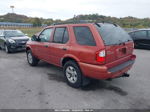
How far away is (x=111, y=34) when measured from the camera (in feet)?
12.2

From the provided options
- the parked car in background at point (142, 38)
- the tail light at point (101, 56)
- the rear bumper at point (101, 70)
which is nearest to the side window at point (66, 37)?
the rear bumper at point (101, 70)

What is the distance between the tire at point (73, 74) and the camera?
153 inches

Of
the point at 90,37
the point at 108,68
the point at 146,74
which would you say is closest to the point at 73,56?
the point at 90,37

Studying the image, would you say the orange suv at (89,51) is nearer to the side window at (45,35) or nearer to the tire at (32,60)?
the side window at (45,35)

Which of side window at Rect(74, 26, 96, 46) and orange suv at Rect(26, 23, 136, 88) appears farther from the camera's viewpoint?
side window at Rect(74, 26, 96, 46)

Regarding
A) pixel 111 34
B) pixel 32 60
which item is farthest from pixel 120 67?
pixel 32 60

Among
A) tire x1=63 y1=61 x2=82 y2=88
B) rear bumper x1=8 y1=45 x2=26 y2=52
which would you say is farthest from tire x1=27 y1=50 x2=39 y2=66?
rear bumper x1=8 y1=45 x2=26 y2=52

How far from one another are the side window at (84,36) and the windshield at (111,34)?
25 centimetres

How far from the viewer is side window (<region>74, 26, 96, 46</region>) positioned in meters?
3.50

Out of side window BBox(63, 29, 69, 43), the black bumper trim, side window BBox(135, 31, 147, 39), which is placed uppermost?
side window BBox(135, 31, 147, 39)

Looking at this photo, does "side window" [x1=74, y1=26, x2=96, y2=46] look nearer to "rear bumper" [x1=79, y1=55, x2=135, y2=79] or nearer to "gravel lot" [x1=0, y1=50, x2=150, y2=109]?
"rear bumper" [x1=79, y1=55, x2=135, y2=79]

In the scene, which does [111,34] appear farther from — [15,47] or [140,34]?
[15,47]

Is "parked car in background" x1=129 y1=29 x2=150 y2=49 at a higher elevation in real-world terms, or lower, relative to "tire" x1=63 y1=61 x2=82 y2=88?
higher

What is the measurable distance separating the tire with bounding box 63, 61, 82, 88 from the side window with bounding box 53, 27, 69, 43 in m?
0.70
